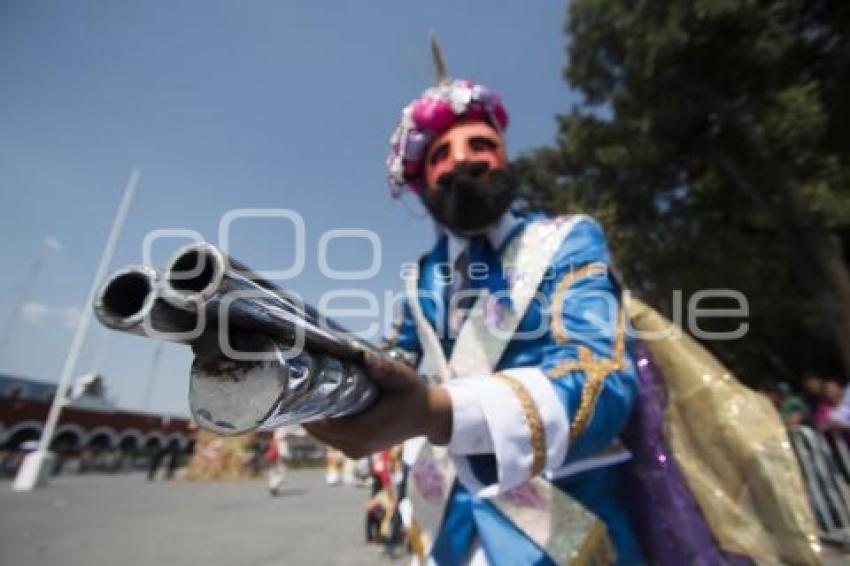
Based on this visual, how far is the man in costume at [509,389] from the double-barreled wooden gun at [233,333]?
4.8 inches

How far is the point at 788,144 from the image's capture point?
8062mm

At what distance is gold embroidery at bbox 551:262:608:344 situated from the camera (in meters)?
1.18

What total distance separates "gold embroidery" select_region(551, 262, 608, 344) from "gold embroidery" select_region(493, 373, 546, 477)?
0.26 m

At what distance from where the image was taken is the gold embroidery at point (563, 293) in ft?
3.88

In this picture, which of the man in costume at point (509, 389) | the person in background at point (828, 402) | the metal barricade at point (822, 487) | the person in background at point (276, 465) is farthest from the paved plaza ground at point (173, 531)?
the person in background at point (828, 402)

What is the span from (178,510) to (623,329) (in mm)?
9062

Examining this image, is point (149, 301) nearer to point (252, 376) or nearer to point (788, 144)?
point (252, 376)

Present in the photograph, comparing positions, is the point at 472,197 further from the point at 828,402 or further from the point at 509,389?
the point at 828,402

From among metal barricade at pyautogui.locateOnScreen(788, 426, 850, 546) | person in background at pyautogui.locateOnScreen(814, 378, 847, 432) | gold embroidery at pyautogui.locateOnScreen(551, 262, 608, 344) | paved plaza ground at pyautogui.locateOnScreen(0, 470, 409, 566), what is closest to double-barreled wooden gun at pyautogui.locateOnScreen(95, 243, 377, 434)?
gold embroidery at pyautogui.locateOnScreen(551, 262, 608, 344)

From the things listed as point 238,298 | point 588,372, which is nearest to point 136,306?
point 238,298

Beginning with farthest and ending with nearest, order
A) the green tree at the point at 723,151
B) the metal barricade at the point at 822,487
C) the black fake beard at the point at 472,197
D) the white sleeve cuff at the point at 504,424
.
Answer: the green tree at the point at 723,151, the metal barricade at the point at 822,487, the black fake beard at the point at 472,197, the white sleeve cuff at the point at 504,424

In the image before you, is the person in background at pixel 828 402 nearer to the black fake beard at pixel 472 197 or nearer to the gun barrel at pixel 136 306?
the black fake beard at pixel 472 197

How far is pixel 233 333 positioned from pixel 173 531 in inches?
272

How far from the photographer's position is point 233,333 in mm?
556
